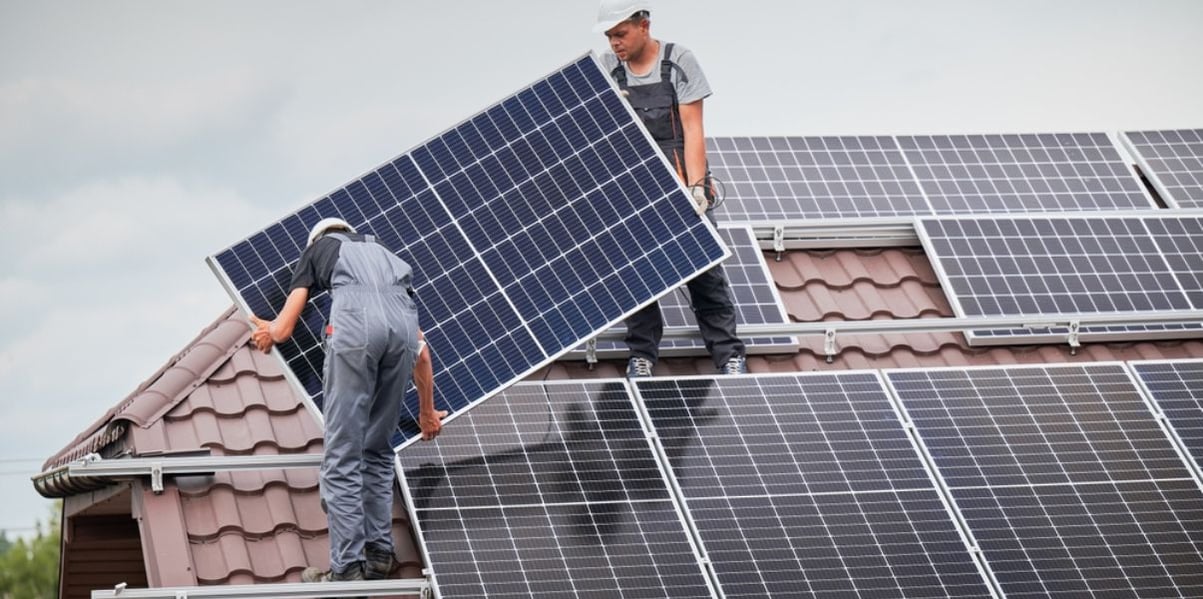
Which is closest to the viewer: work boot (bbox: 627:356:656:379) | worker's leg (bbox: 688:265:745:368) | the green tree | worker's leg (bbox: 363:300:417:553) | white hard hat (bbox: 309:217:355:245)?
worker's leg (bbox: 363:300:417:553)

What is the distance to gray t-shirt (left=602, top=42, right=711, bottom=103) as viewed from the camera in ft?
41.6

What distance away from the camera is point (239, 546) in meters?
10.8

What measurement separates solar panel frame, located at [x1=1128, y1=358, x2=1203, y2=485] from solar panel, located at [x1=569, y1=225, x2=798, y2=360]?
2582 millimetres

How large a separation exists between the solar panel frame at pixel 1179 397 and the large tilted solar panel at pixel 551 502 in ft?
12.3

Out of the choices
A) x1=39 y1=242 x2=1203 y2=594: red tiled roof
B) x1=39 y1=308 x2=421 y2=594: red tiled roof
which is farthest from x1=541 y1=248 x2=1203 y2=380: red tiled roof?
x1=39 y1=308 x2=421 y2=594: red tiled roof

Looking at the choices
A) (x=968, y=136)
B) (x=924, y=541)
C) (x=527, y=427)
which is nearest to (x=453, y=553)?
(x=527, y=427)

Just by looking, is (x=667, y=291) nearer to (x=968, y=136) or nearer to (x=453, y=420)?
(x=453, y=420)

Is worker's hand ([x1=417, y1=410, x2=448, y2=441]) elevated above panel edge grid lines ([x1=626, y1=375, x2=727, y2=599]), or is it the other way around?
worker's hand ([x1=417, y1=410, x2=448, y2=441])

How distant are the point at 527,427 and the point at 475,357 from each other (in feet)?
1.90

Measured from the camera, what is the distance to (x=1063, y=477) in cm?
1159

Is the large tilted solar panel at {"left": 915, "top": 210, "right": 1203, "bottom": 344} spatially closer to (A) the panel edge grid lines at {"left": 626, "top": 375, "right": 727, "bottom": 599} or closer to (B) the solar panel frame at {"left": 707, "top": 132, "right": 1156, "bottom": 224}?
(B) the solar panel frame at {"left": 707, "top": 132, "right": 1156, "bottom": 224}

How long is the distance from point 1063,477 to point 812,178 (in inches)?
179

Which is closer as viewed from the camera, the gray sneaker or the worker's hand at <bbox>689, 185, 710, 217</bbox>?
the gray sneaker

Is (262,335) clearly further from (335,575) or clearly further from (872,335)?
(872,335)
